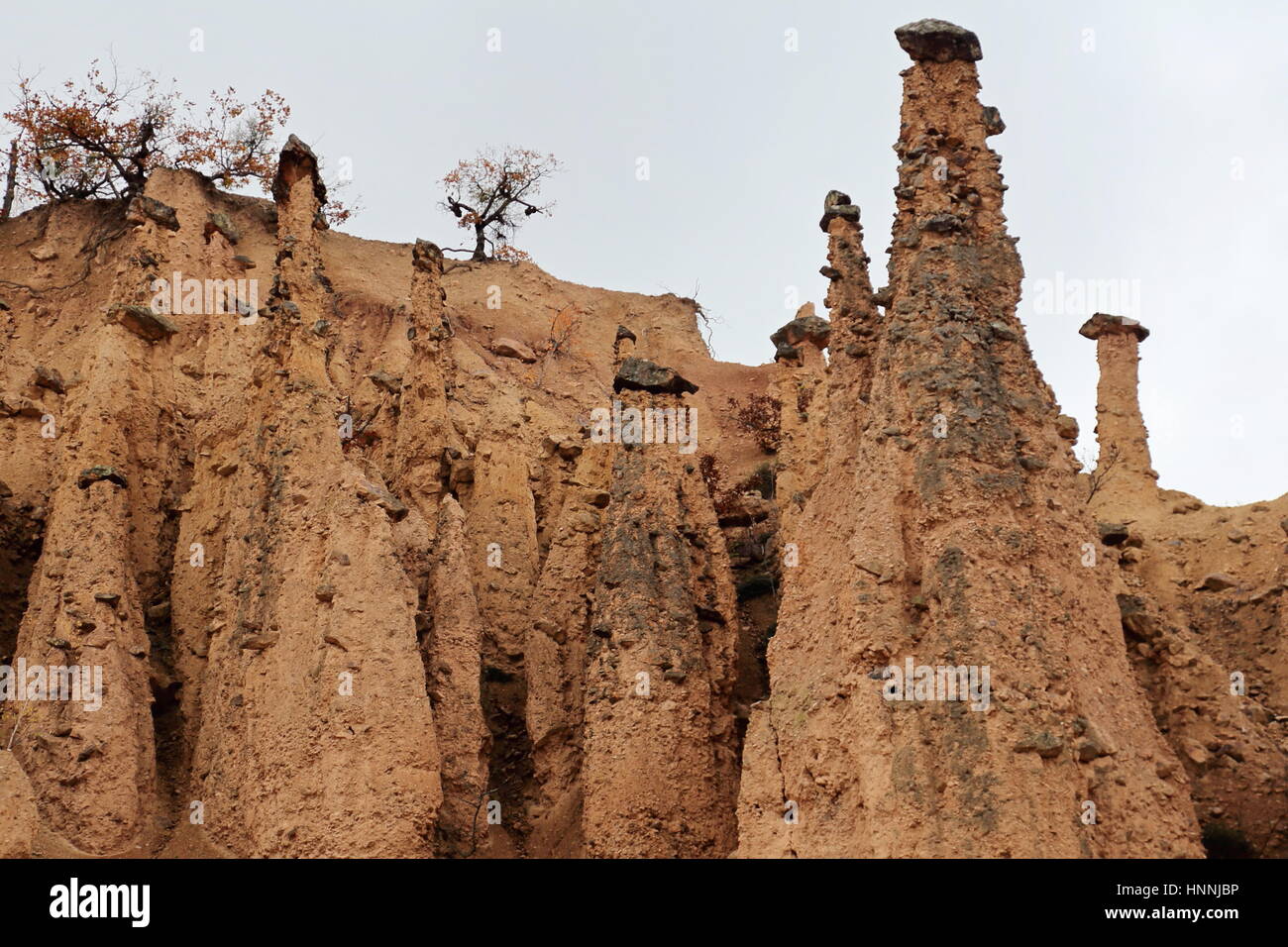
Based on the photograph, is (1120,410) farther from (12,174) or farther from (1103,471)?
(12,174)

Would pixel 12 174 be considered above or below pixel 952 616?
above

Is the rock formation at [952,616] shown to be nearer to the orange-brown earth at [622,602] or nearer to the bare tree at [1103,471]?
the orange-brown earth at [622,602]

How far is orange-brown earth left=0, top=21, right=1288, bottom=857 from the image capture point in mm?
13109

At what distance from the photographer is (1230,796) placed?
50.2 ft

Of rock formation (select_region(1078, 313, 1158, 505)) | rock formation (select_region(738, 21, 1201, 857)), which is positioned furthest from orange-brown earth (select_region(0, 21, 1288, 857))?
rock formation (select_region(1078, 313, 1158, 505))

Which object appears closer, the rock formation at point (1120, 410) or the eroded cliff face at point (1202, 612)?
the eroded cliff face at point (1202, 612)

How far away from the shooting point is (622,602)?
670 inches

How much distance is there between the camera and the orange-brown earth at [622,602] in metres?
13.1

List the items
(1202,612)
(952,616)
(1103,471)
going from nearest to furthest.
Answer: (952,616)
(1202,612)
(1103,471)

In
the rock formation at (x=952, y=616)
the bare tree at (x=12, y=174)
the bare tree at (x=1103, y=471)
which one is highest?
the bare tree at (x=12, y=174)

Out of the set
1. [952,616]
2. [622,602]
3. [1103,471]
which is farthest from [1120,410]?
[952,616]

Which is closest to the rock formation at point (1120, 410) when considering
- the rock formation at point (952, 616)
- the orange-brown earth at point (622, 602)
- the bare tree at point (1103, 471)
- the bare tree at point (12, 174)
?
the bare tree at point (1103, 471)
